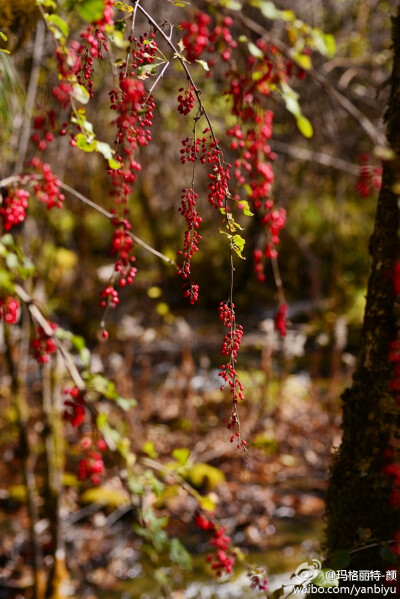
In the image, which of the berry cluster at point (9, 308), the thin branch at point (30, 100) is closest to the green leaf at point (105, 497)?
the thin branch at point (30, 100)

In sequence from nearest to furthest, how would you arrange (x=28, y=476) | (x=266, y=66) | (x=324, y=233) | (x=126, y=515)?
(x=266, y=66) → (x=28, y=476) → (x=126, y=515) → (x=324, y=233)

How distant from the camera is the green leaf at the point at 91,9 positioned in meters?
0.73

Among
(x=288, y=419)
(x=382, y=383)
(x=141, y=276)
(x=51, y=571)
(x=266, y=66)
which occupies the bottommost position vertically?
(x=51, y=571)

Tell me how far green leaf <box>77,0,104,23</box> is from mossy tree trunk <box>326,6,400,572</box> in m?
0.82

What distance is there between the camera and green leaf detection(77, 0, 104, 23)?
728mm

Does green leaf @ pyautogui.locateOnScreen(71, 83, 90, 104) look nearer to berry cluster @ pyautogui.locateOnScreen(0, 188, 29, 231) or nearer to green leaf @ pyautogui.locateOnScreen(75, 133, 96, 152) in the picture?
green leaf @ pyautogui.locateOnScreen(75, 133, 96, 152)

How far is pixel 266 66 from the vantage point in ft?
4.39

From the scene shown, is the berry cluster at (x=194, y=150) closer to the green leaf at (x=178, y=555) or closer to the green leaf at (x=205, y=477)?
the green leaf at (x=178, y=555)

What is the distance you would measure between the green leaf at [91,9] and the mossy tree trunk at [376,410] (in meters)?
0.82

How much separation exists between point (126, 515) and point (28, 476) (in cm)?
132

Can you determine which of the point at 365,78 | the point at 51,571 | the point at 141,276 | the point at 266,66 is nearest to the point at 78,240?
the point at 141,276

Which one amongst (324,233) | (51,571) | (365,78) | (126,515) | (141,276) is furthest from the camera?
(324,233)

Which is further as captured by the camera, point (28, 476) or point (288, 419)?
point (288, 419)

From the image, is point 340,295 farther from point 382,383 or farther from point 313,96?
point 382,383
